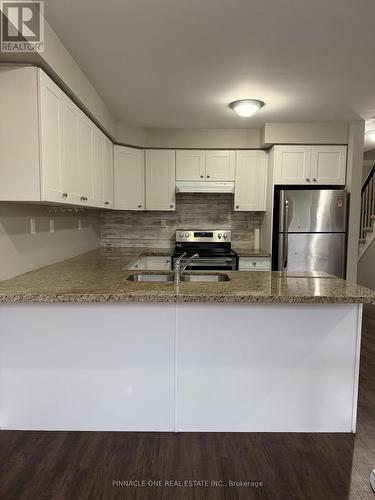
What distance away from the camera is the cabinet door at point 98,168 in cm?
305

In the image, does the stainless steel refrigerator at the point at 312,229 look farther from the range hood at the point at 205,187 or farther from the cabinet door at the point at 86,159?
the cabinet door at the point at 86,159

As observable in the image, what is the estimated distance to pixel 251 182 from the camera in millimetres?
4141

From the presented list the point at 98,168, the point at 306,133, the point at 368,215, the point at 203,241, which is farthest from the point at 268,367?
the point at 368,215

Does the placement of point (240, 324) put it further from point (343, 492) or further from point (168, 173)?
point (168, 173)

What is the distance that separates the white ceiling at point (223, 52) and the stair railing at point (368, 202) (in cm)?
237

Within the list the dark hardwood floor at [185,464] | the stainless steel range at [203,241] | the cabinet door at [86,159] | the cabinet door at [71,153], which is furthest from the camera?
the stainless steel range at [203,241]

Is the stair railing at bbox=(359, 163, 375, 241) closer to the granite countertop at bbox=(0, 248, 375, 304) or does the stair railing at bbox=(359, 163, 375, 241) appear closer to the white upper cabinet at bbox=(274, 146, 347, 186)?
the white upper cabinet at bbox=(274, 146, 347, 186)

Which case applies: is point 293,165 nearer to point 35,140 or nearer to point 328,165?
point 328,165

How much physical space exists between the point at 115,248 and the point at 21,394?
8.82 ft

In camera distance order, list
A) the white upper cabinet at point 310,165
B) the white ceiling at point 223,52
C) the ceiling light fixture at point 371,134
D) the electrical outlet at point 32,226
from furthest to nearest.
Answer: the ceiling light fixture at point 371,134 → the white upper cabinet at point 310,165 → the electrical outlet at point 32,226 → the white ceiling at point 223,52

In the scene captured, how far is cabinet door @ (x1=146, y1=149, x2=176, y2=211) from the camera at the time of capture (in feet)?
13.4

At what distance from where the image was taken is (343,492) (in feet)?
4.90

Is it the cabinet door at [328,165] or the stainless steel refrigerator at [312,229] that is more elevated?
the cabinet door at [328,165]

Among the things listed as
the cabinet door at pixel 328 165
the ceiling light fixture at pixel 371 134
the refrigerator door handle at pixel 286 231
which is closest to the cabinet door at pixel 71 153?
the refrigerator door handle at pixel 286 231
